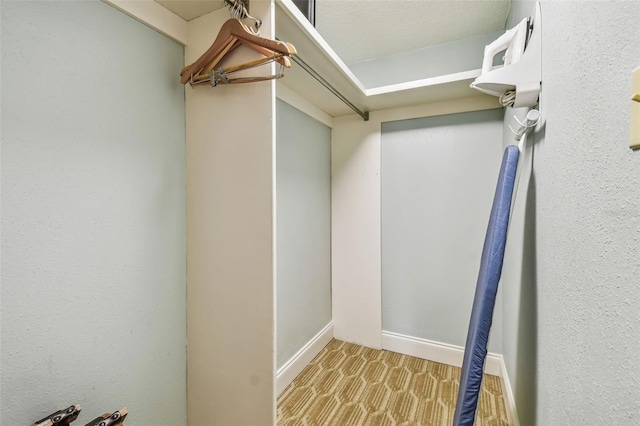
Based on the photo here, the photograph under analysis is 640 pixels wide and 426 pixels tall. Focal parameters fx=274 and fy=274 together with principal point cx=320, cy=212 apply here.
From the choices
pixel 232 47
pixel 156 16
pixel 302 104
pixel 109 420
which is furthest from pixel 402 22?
pixel 109 420

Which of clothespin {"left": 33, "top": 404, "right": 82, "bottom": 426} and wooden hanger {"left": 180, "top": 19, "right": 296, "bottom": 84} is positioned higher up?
wooden hanger {"left": 180, "top": 19, "right": 296, "bottom": 84}

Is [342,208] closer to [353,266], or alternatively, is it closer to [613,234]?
[353,266]

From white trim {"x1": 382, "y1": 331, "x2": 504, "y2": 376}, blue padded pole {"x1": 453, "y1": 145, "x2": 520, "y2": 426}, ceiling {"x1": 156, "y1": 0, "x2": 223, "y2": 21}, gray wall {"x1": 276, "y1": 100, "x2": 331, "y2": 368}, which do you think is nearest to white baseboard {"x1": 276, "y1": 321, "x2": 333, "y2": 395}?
gray wall {"x1": 276, "y1": 100, "x2": 331, "y2": 368}

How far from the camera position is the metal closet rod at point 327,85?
149 cm

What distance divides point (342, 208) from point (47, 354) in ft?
6.66

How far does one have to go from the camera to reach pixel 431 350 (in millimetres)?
2219

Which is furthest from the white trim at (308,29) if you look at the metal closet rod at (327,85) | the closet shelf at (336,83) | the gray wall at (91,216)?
the gray wall at (91,216)

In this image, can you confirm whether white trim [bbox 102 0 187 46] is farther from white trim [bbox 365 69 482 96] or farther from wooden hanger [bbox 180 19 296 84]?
white trim [bbox 365 69 482 96]

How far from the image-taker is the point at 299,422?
1.60m

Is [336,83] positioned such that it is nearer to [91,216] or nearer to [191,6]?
[191,6]

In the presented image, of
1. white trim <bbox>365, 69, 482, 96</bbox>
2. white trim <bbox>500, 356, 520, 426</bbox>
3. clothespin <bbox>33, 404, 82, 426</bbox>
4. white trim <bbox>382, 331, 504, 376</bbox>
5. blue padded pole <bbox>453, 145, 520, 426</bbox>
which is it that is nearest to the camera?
clothespin <bbox>33, 404, 82, 426</bbox>

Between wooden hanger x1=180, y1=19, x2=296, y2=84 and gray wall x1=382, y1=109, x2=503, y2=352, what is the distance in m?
1.51

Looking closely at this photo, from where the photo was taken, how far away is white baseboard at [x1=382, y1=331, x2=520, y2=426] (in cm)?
198

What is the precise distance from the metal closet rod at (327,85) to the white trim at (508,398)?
83.3 inches
